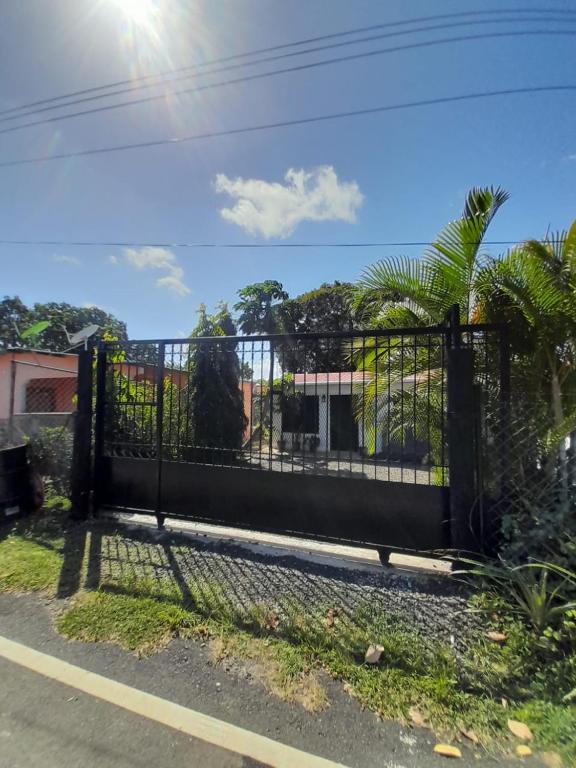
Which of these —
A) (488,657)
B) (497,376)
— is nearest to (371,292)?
(497,376)

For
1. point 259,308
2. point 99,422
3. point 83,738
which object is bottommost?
point 83,738

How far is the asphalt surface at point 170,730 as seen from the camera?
188 cm

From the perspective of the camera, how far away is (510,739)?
1971mm

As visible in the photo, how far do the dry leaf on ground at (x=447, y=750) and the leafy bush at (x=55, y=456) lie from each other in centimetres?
562

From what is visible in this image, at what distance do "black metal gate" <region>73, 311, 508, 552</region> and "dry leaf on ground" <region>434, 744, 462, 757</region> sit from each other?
1772mm

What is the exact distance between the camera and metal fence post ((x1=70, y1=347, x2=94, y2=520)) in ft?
16.7

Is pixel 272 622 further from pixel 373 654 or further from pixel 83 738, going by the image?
pixel 83 738

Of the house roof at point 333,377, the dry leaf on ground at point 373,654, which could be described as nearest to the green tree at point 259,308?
the house roof at point 333,377

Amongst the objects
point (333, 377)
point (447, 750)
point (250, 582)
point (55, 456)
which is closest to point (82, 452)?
point (55, 456)

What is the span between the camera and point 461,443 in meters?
3.57

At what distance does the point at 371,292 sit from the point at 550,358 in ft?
6.17

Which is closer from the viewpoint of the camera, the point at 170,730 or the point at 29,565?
the point at 170,730

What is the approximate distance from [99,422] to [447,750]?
4723 mm

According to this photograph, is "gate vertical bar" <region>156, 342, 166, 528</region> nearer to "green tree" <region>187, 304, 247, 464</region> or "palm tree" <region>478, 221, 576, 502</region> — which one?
"green tree" <region>187, 304, 247, 464</region>
